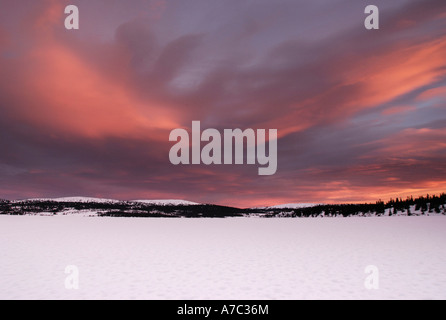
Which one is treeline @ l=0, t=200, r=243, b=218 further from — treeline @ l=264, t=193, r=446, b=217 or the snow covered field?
the snow covered field

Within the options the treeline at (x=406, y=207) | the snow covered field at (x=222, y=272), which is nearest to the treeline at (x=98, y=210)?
the treeline at (x=406, y=207)

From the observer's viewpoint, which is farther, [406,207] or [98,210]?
Result: [98,210]

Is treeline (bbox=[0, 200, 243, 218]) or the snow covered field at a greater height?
the snow covered field

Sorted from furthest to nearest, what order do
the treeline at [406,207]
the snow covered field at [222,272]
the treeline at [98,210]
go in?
1. the treeline at [98,210]
2. the treeline at [406,207]
3. the snow covered field at [222,272]

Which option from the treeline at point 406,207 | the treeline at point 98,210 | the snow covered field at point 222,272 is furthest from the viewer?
the treeline at point 98,210

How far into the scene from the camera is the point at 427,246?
18.2m

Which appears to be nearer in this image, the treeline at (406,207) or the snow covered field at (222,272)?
the snow covered field at (222,272)

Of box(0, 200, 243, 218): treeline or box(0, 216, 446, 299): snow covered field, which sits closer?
box(0, 216, 446, 299): snow covered field

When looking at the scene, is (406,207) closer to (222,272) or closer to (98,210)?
(222,272)

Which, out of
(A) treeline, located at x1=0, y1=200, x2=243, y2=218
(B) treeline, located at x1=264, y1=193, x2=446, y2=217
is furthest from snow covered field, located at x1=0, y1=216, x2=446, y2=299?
(A) treeline, located at x1=0, y1=200, x2=243, y2=218

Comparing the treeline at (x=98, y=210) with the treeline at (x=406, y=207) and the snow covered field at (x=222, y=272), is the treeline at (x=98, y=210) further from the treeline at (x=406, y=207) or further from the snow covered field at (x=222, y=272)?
the snow covered field at (x=222, y=272)

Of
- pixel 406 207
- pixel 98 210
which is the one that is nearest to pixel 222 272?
pixel 406 207
